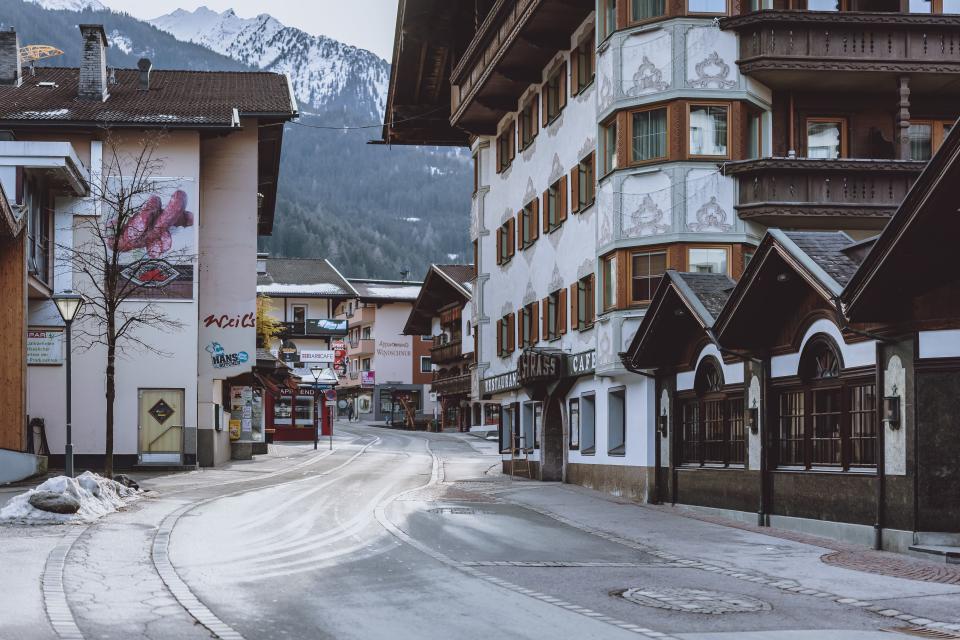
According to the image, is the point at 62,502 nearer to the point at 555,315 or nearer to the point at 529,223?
the point at 555,315

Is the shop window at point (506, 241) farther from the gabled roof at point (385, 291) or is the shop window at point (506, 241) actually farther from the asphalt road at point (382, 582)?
the gabled roof at point (385, 291)

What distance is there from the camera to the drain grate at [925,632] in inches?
428

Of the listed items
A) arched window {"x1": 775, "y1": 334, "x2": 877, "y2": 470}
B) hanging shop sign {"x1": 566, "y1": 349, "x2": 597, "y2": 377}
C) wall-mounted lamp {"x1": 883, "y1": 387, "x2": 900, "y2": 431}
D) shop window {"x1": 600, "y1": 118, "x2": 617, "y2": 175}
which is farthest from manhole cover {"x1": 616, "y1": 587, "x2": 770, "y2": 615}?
hanging shop sign {"x1": 566, "y1": 349, "x2": 597, "y2": 377}

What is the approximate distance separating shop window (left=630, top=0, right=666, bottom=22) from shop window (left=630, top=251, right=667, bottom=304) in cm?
520

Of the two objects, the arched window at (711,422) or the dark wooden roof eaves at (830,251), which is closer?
the dark wooden roof eaves at (830,251)

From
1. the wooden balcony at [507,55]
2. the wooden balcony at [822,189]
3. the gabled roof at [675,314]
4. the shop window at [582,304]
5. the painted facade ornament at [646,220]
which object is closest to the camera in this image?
the gabled roof at [675,314]

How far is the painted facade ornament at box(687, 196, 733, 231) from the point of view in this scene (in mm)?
28609

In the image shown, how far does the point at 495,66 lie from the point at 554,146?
3160 millimetres

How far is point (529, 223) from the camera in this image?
134ft

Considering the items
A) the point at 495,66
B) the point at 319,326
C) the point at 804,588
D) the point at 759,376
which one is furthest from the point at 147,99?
the point at 319,326

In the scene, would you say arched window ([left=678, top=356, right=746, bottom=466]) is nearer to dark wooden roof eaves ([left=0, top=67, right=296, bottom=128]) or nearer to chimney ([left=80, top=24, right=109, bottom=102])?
dark wooden roof eaves ([left=0, top=67, right=296, bottom=128])

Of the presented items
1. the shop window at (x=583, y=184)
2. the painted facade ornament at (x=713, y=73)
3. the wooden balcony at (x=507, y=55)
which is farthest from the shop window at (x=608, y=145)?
the wooden balcony at (x=507, y=55)

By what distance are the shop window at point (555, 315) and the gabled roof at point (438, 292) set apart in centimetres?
4013

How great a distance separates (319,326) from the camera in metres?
81.0
